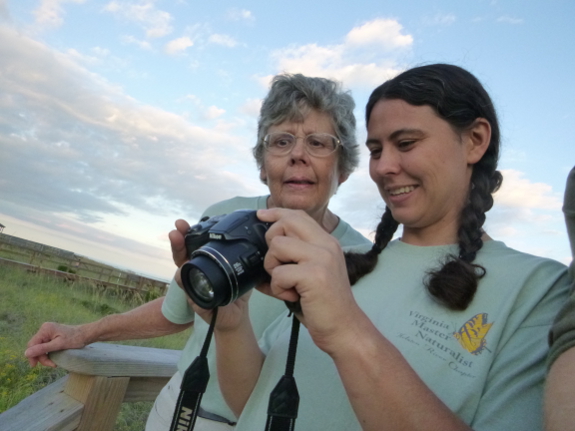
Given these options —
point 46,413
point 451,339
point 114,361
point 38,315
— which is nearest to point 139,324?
point 114,361

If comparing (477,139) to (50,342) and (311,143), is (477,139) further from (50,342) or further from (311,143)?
(50,342)

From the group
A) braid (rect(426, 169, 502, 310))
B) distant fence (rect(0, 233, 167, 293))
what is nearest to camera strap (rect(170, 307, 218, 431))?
braid (rect(426, 169, 502, 310))

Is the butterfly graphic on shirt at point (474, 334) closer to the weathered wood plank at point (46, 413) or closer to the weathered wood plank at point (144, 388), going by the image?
the weathered wood plank at point (46, 413)

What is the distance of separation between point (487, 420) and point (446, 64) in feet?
3.46

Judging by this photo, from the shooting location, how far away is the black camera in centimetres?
104

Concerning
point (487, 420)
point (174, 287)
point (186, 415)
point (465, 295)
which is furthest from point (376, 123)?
point (174, 287)

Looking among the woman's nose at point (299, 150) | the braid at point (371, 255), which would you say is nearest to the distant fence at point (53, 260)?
the woman's nose at point (299, 150)

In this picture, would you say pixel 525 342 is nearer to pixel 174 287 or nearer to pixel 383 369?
pixel 383 369

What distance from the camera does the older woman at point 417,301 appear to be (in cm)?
83

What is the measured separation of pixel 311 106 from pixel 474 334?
123 centimetres

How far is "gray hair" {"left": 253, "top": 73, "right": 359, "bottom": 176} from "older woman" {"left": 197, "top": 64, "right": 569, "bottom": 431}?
471 mm

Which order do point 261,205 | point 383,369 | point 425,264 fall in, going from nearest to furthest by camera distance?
point 383,369, point 425,264, point 261,205

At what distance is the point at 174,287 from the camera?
192 centimetres

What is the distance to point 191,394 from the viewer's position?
3.84 ft
